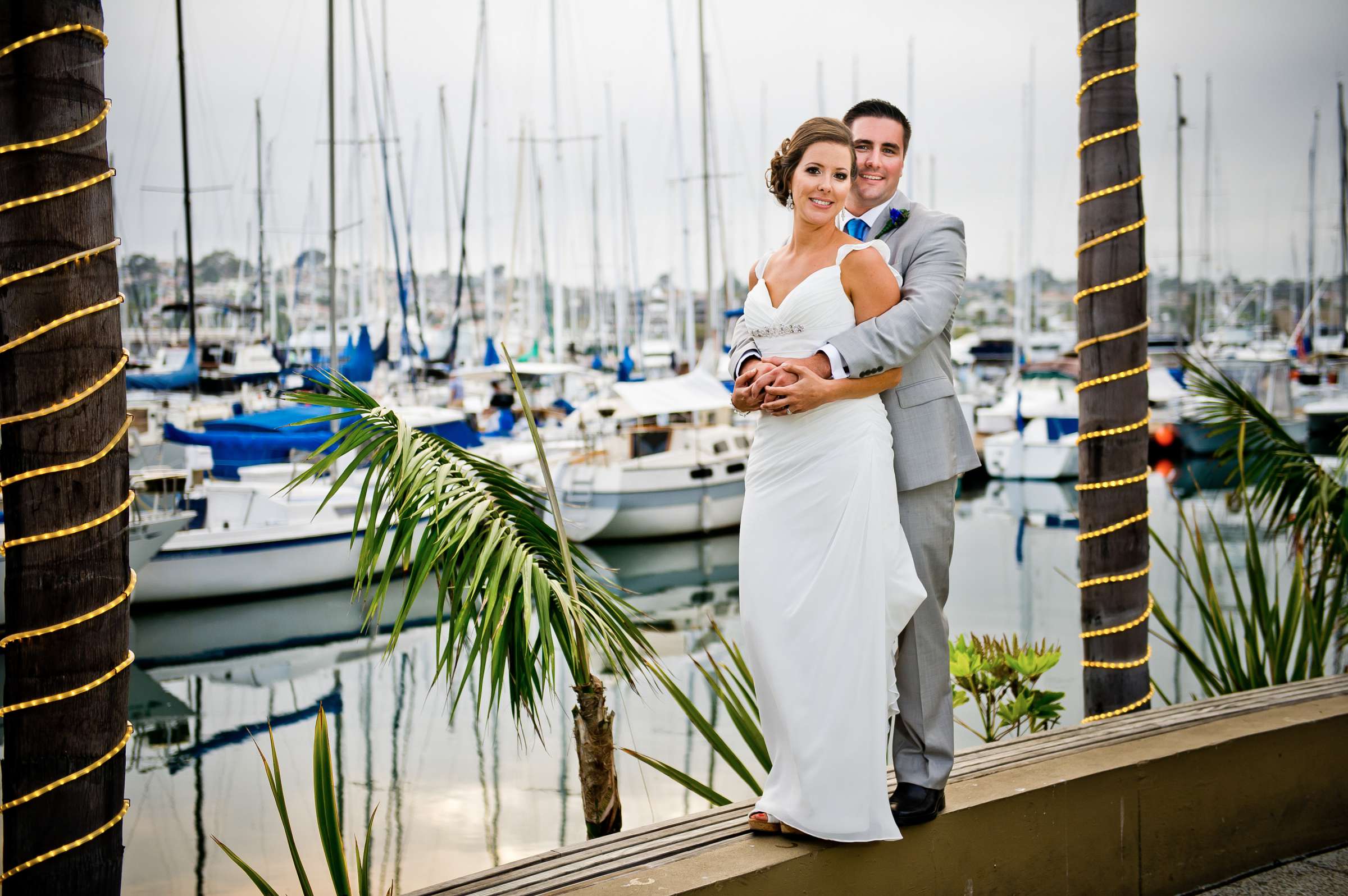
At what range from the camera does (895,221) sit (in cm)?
326

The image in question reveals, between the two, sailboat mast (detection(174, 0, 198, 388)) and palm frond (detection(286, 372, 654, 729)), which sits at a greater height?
sailboat mast (detection(174, 0, 198, 388))

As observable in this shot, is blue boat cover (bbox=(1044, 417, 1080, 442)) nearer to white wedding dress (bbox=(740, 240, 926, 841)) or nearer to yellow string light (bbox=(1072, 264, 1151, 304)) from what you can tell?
yellow string light (bbox=(1072, 264, 1151, 304))

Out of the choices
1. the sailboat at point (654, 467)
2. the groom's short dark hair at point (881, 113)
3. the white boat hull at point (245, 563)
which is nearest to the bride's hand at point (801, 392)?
the groom's short dark hair at point (881, 113)

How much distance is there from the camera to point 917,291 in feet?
10.1

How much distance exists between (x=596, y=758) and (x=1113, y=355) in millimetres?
2469

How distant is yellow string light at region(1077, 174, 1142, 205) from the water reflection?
2.37m

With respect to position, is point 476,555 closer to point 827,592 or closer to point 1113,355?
point 827,592

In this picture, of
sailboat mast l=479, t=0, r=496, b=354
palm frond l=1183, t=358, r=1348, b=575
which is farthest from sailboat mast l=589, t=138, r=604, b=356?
palm frond l=1183, t=358, r=1348, b=575

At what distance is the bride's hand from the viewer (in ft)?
9.53

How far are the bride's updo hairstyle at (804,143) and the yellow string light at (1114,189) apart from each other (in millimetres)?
1660

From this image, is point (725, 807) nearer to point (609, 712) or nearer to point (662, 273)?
point (609, 712)

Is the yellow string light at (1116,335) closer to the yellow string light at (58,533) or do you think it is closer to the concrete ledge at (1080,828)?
the concrete ledge at (1080,828)

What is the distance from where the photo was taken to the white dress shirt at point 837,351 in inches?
115

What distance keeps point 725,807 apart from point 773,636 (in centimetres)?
67
